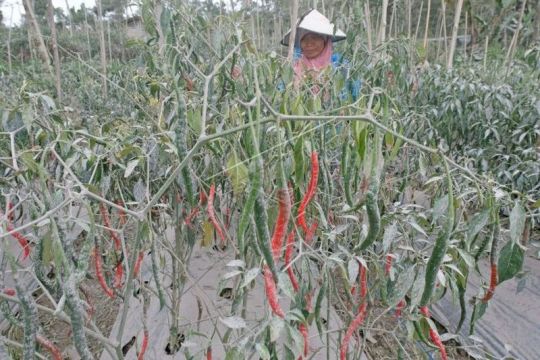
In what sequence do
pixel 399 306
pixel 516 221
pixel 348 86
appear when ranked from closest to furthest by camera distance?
pixel 516 221
pixel 399 306
pixel 348 86

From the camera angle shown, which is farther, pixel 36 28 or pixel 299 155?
pixel 36 28

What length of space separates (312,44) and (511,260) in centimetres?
179

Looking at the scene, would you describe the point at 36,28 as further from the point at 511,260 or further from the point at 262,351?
the point at 511,260

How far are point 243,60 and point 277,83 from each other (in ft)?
0.41

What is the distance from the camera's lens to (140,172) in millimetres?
1141

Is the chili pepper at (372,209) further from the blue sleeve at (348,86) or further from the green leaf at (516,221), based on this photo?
the blue sleeve at (348,86)

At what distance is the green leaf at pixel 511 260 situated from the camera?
0.70 meters

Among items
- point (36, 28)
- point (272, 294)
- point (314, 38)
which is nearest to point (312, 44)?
point (314, 38)

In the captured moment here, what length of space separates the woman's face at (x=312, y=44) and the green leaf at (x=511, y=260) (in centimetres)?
174

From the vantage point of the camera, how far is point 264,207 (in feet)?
1.77

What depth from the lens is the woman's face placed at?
224 cm

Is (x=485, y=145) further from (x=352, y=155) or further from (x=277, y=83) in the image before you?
(x=352, y=155)

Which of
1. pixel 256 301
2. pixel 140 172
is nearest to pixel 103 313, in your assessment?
pixel 256 301

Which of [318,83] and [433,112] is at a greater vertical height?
[318,83]
